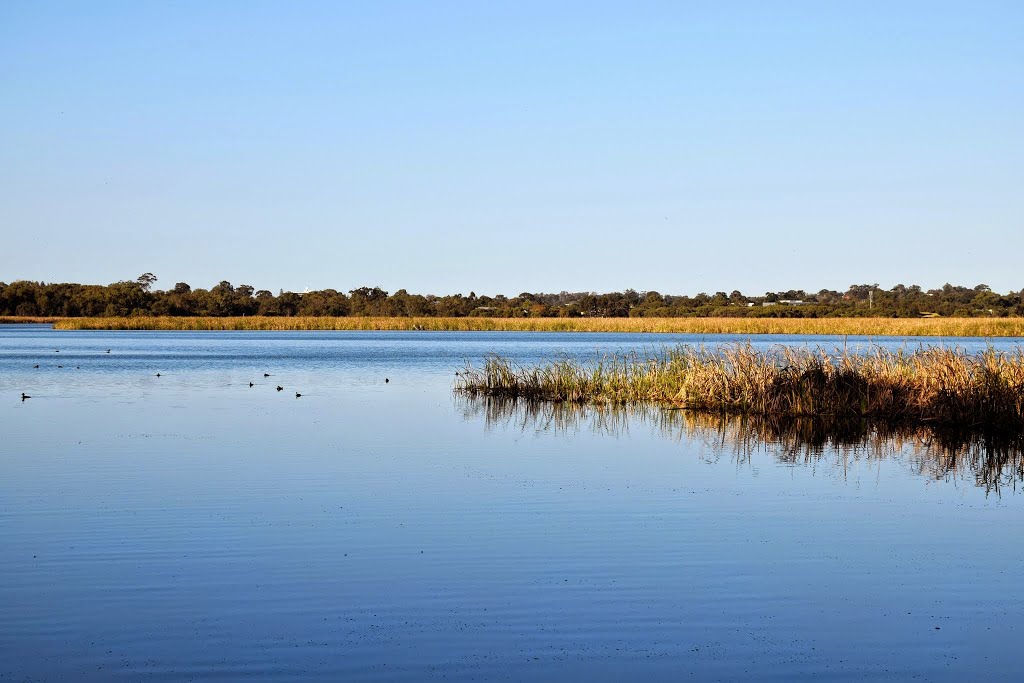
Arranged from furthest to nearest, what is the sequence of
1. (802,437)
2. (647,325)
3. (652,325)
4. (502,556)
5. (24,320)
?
1. (24,320)
2. (652,325)
3. (647,325)
4. (802,437)
5. (502,556)

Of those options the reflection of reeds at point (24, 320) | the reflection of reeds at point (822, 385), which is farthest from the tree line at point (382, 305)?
the reflection of reeds at point (822, 385)

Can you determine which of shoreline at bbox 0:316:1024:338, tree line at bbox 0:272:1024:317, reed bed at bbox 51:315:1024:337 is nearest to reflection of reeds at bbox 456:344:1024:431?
reed bed at bbox 51:315:1024:337

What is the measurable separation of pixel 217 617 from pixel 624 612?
2.58m

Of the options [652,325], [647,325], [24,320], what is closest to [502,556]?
[647,325]

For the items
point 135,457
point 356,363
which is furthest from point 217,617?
point 356,363

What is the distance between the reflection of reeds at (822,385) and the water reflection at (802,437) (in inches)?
18.3

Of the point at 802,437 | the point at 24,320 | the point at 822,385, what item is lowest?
the point at 802,437

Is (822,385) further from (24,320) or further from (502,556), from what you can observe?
(24,320)

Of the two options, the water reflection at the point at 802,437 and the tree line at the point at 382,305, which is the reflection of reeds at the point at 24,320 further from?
the water reflection at the point at 802,437

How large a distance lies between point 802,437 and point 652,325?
51640 millimetres

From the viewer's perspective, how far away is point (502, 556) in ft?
29.3

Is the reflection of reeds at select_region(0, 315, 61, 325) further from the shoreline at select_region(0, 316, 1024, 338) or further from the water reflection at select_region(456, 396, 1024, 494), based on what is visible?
the water reflection at select_region(456, 396, 1024, 494)

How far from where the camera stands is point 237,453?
50.2ft

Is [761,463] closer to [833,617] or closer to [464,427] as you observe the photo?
[464,427]
